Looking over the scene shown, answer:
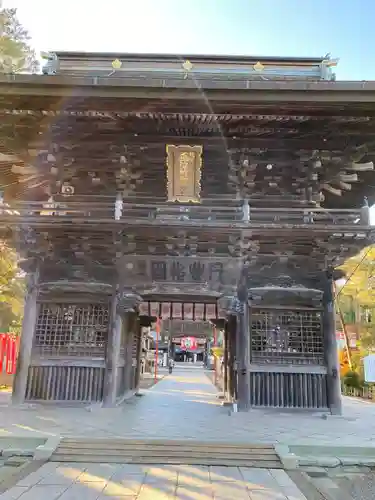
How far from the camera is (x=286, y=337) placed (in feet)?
31.4

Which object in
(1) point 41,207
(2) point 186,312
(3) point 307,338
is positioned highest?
(1) point 41,207

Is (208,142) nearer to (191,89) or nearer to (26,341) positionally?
(191,89)

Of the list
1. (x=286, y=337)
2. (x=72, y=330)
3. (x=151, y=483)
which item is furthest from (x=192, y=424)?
(x=72, y=330)

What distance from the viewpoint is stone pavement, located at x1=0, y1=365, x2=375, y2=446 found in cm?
655

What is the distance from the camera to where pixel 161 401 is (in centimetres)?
1203

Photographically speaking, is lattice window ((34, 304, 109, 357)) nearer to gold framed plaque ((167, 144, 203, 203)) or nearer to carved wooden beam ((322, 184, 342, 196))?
gold framed plaque ((167, 144, 203, 203))

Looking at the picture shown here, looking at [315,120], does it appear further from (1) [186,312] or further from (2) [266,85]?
(1) [186,312]

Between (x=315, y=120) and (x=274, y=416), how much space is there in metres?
6.86

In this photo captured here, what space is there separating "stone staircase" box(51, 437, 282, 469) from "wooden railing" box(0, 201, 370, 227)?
4466 mm

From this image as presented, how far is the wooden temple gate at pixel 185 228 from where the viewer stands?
27.1ft

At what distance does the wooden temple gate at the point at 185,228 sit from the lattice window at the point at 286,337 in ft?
0.09

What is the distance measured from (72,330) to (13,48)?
12.2 metres

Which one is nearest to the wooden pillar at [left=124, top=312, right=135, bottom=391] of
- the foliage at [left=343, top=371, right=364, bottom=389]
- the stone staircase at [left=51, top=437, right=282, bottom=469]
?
the stone staircase at [left=51, top=437, right=282, bottom=469]

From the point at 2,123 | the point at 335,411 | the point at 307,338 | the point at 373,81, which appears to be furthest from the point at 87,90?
the point at 335,411
